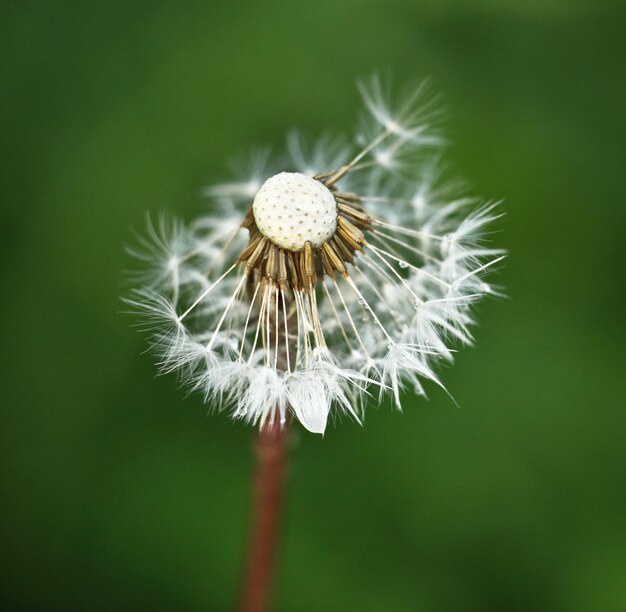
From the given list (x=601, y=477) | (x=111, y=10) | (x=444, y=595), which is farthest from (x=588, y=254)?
(x=111, y=10)

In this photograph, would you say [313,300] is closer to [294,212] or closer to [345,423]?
[294,212]

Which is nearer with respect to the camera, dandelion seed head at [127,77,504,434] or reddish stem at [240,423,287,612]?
dandelion seed head at [127,77,504,434]

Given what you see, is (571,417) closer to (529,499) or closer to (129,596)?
(529,499)

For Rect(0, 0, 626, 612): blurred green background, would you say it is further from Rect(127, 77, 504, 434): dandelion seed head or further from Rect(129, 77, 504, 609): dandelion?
Rect(127, 77, 504, 434): dandelion seed head

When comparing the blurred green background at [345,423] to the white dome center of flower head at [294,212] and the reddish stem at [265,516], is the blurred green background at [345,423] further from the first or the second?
the white dome center of flower head at [294,212]

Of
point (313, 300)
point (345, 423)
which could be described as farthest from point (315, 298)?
point (345, 423)

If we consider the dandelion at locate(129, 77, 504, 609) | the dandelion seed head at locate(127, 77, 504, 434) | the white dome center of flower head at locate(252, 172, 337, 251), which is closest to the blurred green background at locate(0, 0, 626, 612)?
the dandelion at locate(129, 77, 504, 609)
